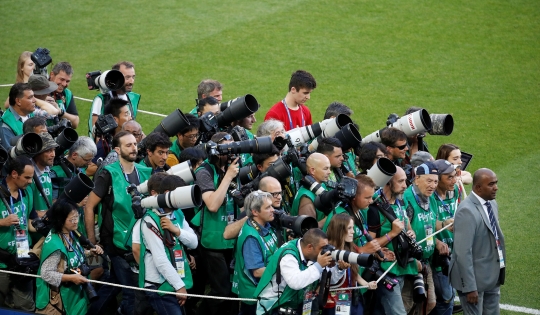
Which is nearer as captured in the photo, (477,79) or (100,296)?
(100,296)

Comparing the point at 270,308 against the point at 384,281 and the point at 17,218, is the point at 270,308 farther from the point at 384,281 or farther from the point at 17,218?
the point at 17,218

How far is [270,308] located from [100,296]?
1.91 meters

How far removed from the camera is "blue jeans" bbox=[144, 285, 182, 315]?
25.8ft

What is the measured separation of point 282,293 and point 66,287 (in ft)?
6.14

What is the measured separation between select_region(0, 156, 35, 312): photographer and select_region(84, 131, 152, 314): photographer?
57 centimetres

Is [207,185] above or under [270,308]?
above

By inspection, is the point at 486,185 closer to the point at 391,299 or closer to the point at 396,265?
the point at 396,265

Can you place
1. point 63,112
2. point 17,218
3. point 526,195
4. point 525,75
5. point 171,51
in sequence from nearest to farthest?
1. point 17,218
2. point 63,112
3. point 526,195
4. point 525,75
5. point 171,51

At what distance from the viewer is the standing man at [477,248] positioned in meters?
8.34

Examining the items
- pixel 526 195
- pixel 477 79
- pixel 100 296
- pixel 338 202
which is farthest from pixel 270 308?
pixel 477 79

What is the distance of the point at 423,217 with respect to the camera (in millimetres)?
8750

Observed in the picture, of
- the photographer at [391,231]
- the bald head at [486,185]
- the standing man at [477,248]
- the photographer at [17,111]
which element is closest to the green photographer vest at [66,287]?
the photographer at [17,111]

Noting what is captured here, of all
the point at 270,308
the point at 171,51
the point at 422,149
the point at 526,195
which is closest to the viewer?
the point at 270,308

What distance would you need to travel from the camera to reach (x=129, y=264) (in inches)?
335
